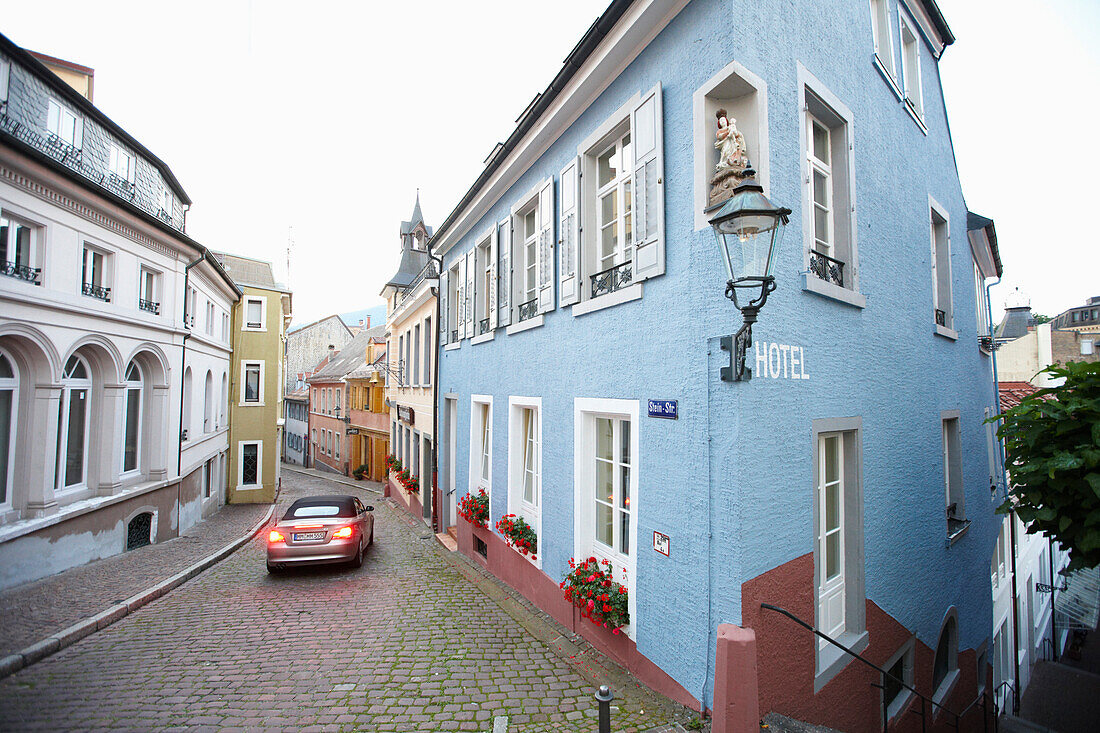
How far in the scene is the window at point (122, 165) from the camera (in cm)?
940

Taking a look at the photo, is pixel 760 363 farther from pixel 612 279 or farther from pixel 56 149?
pixel 56 149

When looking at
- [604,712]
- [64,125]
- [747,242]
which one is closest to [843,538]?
[604,712]

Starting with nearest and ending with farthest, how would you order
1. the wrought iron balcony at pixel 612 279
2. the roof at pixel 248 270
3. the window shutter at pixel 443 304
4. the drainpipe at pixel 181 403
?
the wrought iron balcony at pixel 612 279, the drainpipe at pixel 181 403, the window shutter at pixel 443 304, the roof at pixel 248 270

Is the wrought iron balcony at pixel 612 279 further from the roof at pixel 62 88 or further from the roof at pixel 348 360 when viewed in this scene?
the roof at pixel 348 360

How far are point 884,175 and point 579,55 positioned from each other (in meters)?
4.02

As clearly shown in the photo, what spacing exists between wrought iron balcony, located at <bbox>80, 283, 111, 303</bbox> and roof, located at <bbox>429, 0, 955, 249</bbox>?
6512 millimetres

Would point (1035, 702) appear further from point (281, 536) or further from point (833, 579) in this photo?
point (281, 536)

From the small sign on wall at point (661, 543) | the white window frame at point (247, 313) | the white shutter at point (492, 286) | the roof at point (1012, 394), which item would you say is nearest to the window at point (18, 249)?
the small sign on wall at point (661, 543)

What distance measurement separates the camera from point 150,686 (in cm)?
511

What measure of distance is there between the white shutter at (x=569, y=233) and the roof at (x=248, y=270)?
69.0 ft

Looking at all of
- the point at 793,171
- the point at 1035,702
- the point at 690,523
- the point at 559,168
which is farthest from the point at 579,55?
the point at 1035,702

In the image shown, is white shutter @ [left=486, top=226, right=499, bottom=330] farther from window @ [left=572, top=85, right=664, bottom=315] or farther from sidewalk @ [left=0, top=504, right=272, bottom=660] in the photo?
sidewalk @ [left=0, top=504, right=272, bottom=660]

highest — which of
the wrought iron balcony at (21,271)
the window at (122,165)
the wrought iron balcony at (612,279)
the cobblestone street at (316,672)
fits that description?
the window at (122,165)

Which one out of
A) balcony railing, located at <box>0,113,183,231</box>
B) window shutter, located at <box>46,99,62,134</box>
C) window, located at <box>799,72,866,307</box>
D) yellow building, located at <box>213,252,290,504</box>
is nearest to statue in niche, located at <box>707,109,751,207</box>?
window, located at <box>799,72,866,307</box>
